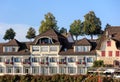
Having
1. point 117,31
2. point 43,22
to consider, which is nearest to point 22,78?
point 117,31

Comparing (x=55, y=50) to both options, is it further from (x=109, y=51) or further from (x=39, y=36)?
(x=109, y=51)

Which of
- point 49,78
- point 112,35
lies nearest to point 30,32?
point 112,35

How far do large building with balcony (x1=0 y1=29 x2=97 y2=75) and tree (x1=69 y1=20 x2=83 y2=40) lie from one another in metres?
19.9

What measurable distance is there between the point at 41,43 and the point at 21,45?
6703mm

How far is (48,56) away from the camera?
123m

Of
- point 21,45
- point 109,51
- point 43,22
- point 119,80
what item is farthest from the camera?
point 43,22

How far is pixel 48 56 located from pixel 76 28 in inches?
1018

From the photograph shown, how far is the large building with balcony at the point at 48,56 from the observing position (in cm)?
12050

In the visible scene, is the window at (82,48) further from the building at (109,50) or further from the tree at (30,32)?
the tree at (30,32)

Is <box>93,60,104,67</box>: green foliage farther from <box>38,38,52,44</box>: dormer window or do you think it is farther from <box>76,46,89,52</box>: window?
<box>38,38,52,44</box>: dormer window

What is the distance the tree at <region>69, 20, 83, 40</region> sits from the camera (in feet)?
478

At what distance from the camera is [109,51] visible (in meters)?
119

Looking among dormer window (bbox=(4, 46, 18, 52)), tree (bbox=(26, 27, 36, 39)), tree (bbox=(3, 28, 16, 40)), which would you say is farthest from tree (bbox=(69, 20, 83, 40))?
dormer window (bbox=(4, 46, 18, 52))

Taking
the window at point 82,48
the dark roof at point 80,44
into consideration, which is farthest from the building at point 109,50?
the window at point 82,48
